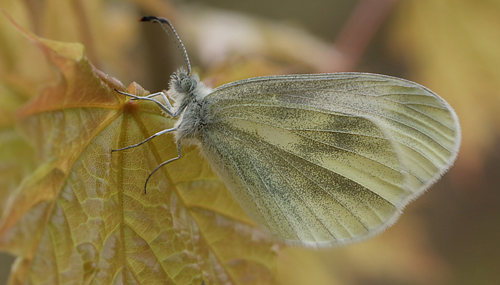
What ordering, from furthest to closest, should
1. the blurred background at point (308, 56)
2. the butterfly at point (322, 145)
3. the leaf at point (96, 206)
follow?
1. the blurred background at point (308, 56)
2. the butterfly at point (322, 145)
3. the leaf at point (96, 206)

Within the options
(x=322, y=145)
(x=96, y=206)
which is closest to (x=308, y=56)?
(x=322, y=145)

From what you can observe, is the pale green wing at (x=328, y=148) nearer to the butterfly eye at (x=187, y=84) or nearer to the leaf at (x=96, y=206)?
the butterfly eye at (x=187, y=84)

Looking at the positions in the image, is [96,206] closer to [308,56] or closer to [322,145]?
[322,145]

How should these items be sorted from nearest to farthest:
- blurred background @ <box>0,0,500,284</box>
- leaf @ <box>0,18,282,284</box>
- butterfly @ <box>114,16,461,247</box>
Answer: leaf @ <box>0,18,282,284</box>
butterfly @ <box>114,16,461,247</box>
blurred background @ <box>0,0,500,284</box>

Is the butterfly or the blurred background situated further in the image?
the blurred background

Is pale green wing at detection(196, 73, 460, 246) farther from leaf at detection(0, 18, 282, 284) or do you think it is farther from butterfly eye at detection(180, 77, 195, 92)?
leaf at detection(0, 18, 282, 284)

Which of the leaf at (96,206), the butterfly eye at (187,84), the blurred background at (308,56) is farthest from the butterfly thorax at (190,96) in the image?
the leaf at (96,206)

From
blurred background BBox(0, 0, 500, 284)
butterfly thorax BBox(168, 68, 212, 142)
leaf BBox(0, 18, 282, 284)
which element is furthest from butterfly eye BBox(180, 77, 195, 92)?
leaf BBox(0, 18, 282, 284)

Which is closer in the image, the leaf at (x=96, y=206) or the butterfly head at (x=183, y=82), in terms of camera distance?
the leaf at (x=96, y=206)
